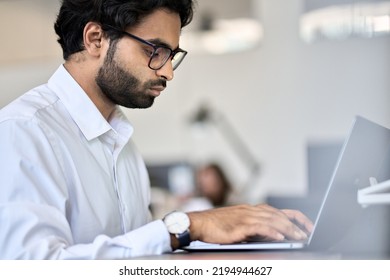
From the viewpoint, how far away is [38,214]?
982mm

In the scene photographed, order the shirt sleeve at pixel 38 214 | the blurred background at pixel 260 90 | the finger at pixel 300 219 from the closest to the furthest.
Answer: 1. the shirt sleeve at pixel 38 214
2. the finger at pixel 300 219
3. the blurred background at pixel 260 90

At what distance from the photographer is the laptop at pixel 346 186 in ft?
3.45

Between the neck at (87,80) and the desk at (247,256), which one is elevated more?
the neck at (87,80)

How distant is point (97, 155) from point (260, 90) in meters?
3.52

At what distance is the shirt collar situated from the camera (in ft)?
3.89

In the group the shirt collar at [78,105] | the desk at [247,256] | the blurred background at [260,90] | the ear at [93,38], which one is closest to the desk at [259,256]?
the desk at [247,256]

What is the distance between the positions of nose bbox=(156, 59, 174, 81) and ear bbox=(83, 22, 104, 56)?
11 cm

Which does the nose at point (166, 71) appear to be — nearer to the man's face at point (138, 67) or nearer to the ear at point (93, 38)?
the man's face at point (138, 67)

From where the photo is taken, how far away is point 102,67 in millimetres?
1202

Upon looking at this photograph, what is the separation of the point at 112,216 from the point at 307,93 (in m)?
2.89

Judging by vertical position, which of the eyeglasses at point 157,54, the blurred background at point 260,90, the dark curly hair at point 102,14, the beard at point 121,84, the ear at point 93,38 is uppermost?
the dark curly hair at point 102,14

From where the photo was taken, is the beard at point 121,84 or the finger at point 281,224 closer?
the finger at point 281,224

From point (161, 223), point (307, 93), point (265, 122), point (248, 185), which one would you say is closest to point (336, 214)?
point (161, 223)

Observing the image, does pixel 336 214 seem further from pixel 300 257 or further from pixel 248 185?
pixel 248 185
